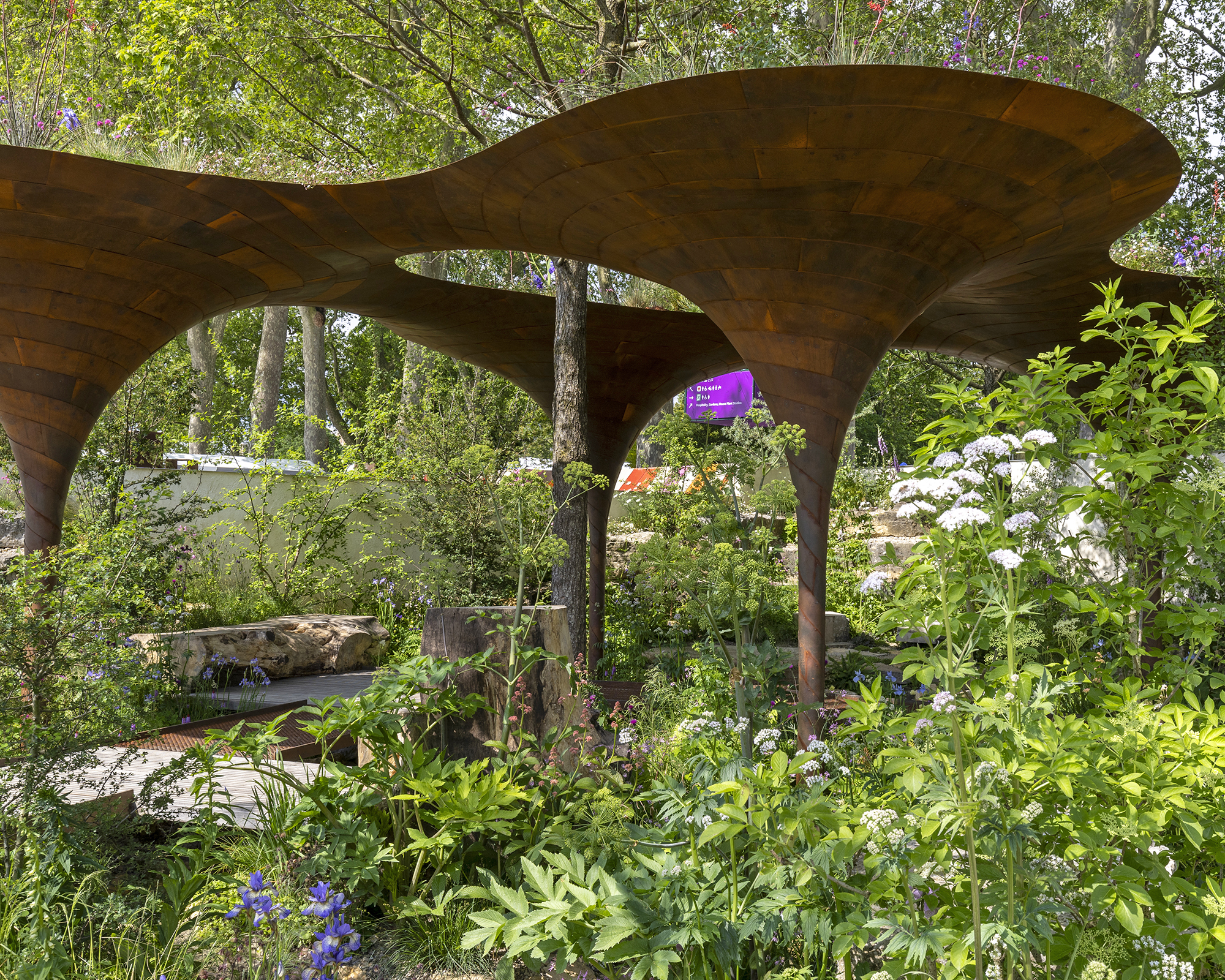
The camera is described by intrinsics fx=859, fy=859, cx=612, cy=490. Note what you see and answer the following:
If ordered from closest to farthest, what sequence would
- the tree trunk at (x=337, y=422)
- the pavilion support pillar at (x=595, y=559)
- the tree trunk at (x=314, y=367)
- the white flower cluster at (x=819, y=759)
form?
the white flower cluster at (x=819, y=759) → the pavilion support pillar at (x=595, y=559) → the tree trunk at (x=314, y=367) → the tree trunk at (x=337, y=422)

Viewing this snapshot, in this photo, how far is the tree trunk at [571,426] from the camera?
709cm

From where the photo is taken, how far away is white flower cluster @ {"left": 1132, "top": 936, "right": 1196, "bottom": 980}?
1859 millimetres

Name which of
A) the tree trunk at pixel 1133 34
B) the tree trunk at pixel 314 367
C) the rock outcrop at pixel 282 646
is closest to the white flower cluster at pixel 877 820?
the rock outcrop at pixel 282 646

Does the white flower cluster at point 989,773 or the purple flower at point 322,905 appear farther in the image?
the purple flower at point 322,905

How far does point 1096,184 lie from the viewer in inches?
160

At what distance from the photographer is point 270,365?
54.2ft

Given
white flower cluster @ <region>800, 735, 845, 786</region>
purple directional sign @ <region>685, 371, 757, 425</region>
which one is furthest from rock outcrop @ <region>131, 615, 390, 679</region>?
purple directional sign @ <region>685, 371, 757, 425</region>

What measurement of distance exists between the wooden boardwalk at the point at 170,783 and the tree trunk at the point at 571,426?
2.97m

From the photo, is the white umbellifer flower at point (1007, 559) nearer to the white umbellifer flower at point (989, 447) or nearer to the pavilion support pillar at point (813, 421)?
the white umbellifer flower at point (989, 447)

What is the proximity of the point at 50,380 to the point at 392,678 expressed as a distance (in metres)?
3.31

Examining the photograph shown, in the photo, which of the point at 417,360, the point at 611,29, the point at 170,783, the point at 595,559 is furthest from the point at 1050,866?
the point at 417,360

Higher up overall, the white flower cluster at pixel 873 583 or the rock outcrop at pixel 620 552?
the white flower cluster at pixel 873 583

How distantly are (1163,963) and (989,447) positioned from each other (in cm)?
126

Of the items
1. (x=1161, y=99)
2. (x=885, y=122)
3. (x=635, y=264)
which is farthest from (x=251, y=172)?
(x=1161, y=99)
